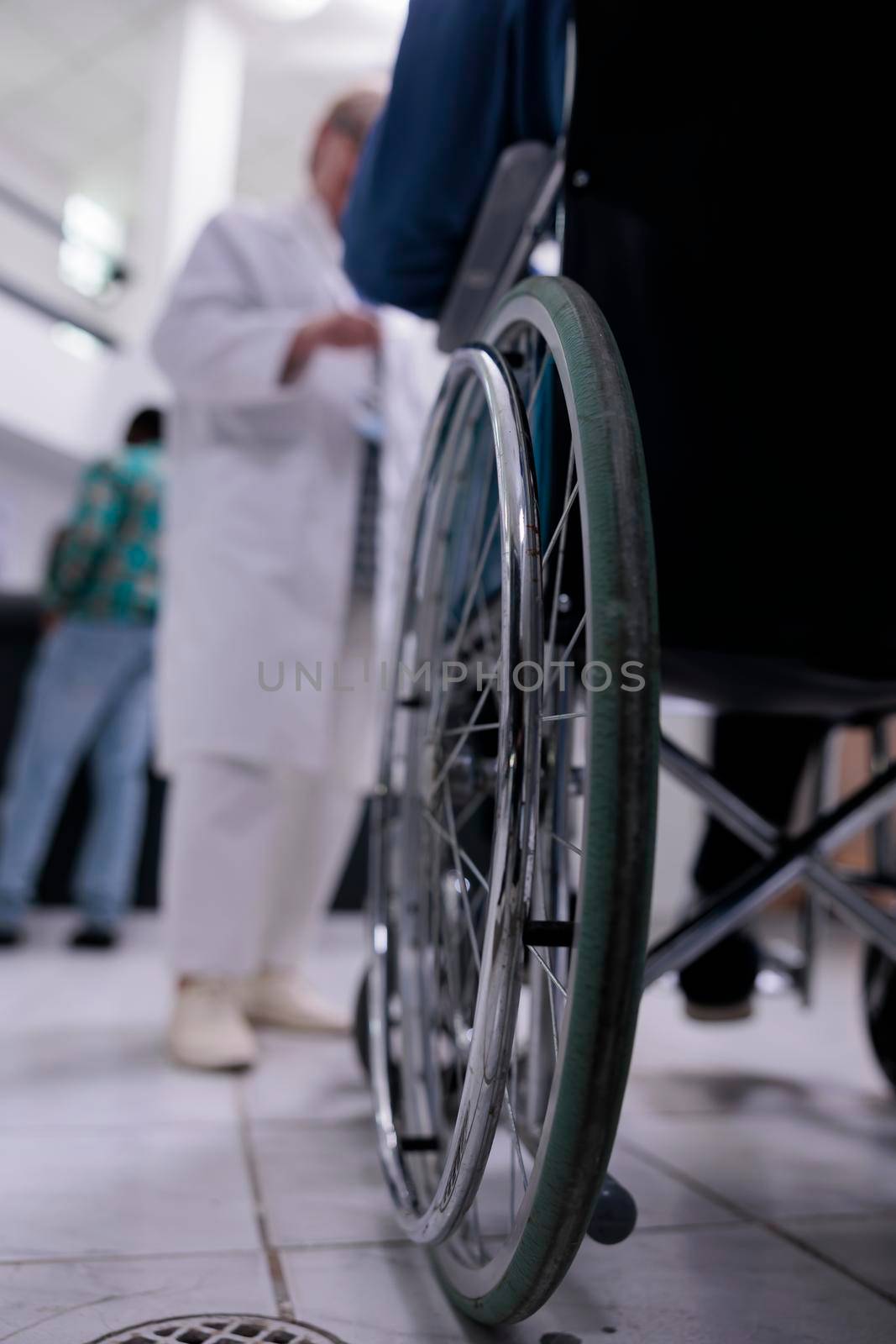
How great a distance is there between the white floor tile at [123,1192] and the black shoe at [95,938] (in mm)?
1247

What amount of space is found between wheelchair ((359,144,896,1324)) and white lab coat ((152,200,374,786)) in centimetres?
38

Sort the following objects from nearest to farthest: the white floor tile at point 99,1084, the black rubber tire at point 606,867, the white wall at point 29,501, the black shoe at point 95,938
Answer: the black rubber tire at point 606,867 → the white floor tile at point 99,1084 → the black shoe at point 95,938 → the white wall at point 29,501

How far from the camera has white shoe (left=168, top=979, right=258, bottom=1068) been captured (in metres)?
1.22

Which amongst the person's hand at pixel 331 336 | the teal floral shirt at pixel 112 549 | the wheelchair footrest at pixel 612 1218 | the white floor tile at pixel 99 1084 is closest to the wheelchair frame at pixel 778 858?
the wheelchair footrest at pixel 612 1218

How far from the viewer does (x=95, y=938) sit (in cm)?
216

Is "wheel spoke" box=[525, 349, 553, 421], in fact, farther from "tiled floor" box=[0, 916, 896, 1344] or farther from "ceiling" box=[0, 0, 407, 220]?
"ceiling" box=[0, 0, 407, 220]

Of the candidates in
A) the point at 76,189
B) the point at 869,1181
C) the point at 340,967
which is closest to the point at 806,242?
the point at 869,1181

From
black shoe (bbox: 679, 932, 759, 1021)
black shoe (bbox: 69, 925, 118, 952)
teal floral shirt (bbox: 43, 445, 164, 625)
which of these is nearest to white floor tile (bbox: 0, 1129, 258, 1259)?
black shoe (bbox: 679, 932, 759, 1021)

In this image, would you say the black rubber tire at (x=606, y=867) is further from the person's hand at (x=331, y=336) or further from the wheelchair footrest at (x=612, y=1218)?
the person's hand at (x=331, y=336)

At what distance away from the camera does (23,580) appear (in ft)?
21.2

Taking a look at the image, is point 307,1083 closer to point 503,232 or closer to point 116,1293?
point 116,1293

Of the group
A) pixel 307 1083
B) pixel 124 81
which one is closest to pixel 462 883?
pixel 307 1083

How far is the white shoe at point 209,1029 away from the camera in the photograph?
1.22m

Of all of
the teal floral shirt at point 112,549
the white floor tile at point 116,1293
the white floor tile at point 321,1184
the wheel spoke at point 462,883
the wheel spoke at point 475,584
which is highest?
the teal floral shirt at point 112,549
